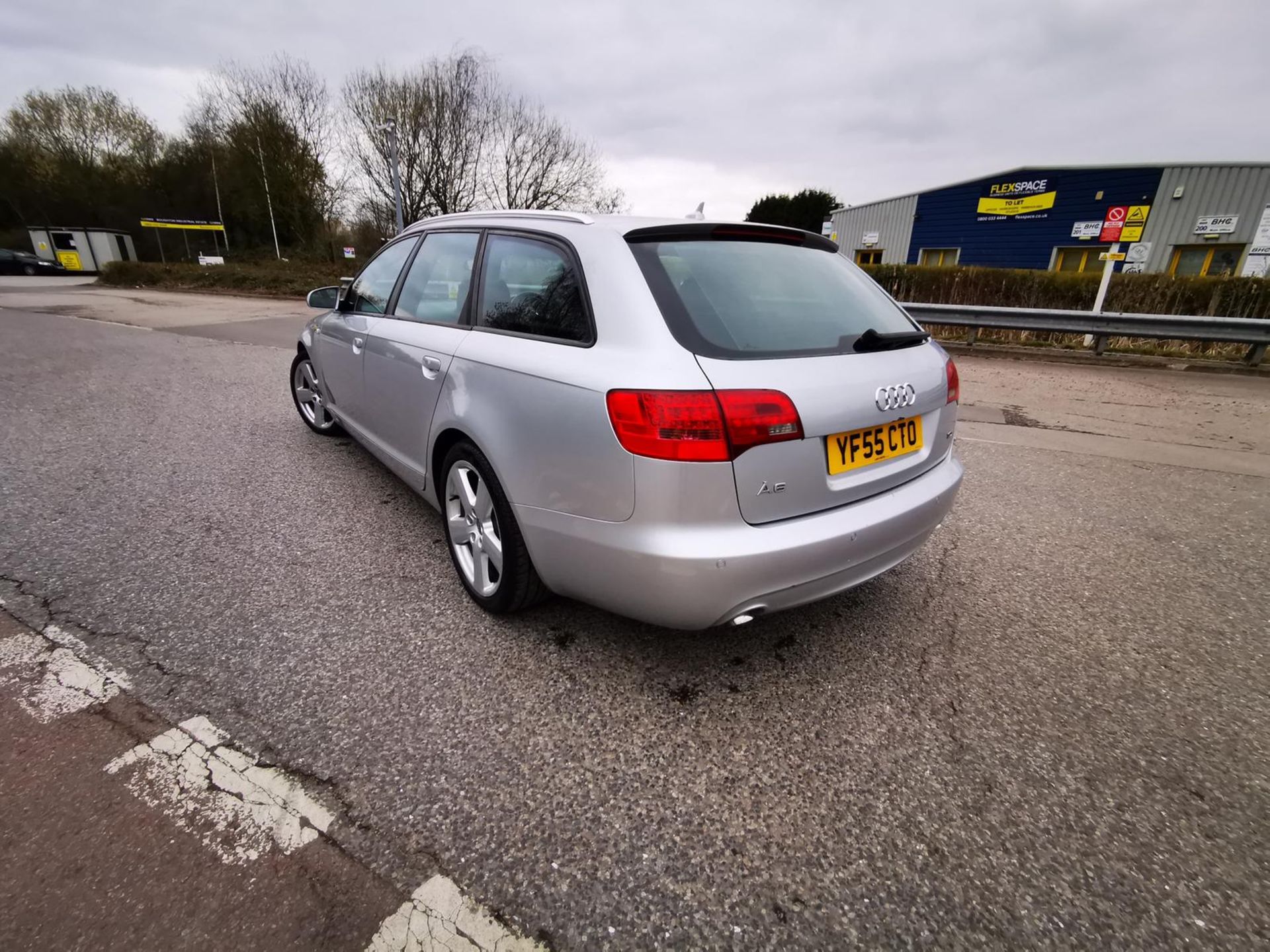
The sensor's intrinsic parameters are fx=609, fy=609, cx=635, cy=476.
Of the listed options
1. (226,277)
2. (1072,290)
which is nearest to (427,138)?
(226,277)

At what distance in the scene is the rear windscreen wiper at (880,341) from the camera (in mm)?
2143

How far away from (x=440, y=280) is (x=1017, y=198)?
25865 mm

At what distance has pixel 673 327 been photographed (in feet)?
6.09

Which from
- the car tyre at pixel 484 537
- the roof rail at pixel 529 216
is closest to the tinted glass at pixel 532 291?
the roof rail at pixel 529 216

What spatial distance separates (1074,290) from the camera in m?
11.8

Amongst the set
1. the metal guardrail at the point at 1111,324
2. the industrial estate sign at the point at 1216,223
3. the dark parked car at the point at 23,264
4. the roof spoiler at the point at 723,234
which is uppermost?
the industrial estate sign at the point at 1216,223

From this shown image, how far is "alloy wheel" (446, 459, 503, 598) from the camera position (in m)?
2.41

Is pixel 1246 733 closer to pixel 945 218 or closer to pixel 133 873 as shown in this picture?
pixel 133 873

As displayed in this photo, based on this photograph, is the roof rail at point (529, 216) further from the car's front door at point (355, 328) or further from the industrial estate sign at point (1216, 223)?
the industrial estate sign at point (1216, 223)

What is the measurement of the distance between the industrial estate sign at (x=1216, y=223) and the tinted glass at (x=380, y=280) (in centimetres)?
2554

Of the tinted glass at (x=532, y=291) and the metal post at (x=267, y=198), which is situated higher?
the metal post at (x=267, y=198)

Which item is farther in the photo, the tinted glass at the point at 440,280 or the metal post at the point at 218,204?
the metal post at the point at 218,204

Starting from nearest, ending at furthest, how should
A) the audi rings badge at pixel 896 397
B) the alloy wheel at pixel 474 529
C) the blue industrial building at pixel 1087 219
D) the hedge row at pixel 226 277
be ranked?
1. the audi rings badge at pixel 896 397
2. the alloy wheel at pixel 474 529
3. the blue industrial building at pixel 1087 219
4. the hedge row at pixel 226 277

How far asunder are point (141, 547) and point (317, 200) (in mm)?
35187
